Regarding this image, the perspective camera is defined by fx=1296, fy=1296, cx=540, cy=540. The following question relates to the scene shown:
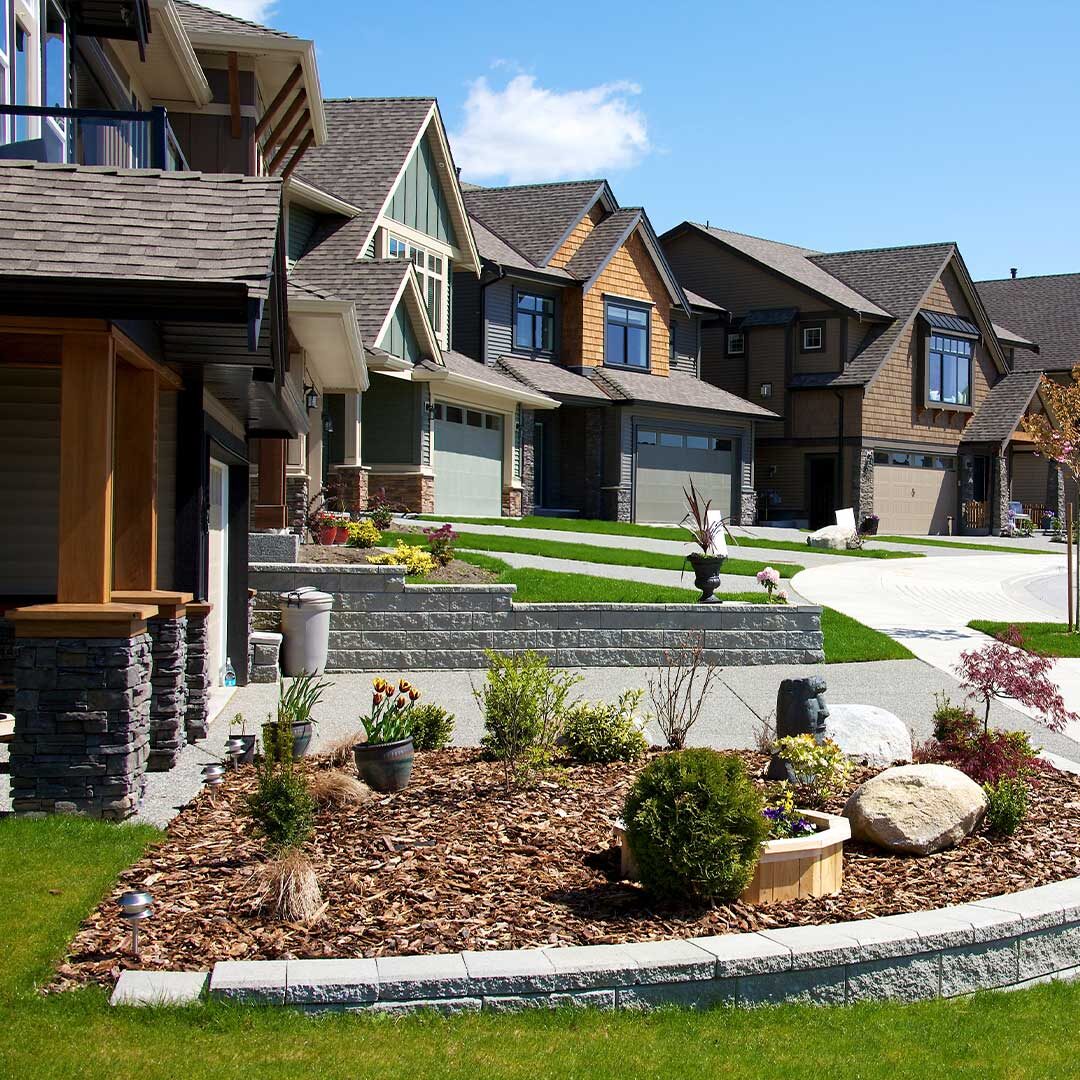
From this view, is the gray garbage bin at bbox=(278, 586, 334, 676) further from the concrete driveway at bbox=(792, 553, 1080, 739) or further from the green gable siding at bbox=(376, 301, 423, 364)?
the green gable siding at bbox=(376, 301, 423, 364)

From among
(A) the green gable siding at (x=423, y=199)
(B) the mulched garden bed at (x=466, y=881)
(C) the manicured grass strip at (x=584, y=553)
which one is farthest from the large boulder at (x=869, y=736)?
(A) the green gable siding at (x=423, y=199)

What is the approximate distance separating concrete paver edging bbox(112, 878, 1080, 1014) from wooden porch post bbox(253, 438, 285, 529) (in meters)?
13.5

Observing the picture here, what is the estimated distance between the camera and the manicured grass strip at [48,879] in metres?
5.14

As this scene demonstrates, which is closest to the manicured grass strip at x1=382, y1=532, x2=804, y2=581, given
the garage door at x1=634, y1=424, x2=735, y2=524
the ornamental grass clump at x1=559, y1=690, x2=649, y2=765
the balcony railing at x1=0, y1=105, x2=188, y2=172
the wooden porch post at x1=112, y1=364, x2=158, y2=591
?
the balcony railing at x1=0, y1=105, x2=188, y2=172

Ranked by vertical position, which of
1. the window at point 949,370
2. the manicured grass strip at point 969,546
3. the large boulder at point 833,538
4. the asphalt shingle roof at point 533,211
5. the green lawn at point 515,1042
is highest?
the asphalt shingle roof at point 533,211

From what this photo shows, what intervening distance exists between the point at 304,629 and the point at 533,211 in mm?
25219

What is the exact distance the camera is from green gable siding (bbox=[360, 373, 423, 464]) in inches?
1064

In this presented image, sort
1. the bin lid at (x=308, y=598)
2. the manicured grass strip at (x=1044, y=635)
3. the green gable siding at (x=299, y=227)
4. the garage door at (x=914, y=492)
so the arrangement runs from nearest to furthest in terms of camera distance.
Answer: the bin lid at (x=308, y=598) < the manicured grass strip at (x=1044, y=635) < the green gable siding at (x=299, y=227) < the garage door at (x=914, y=492)

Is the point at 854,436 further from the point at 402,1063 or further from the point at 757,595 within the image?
the point at 402,1063

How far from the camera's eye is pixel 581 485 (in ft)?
116

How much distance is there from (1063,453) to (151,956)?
16.1 metres

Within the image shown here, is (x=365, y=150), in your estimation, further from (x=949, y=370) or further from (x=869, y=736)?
(x=949, y=370)

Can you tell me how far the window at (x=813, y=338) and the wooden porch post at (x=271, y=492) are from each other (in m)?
26.6

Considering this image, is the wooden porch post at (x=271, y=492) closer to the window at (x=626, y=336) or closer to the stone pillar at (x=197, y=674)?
the stone pillar at (x=197, y=674)
